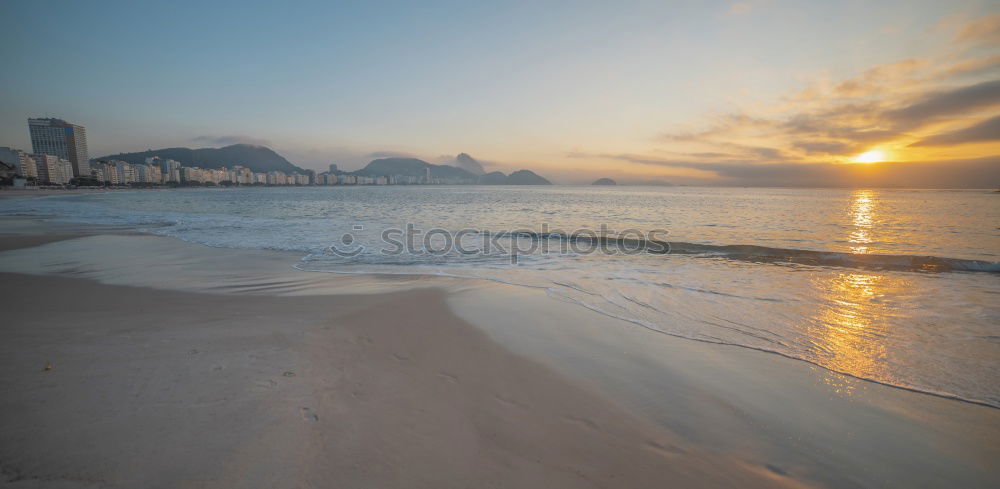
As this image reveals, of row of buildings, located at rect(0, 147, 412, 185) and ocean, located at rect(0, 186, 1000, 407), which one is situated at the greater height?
row of buildings, located at rect(0, 147, 412, 185)

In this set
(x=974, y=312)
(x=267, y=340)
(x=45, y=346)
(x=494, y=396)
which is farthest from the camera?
(x=974, y=312)

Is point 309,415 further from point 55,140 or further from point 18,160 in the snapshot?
point 55,140

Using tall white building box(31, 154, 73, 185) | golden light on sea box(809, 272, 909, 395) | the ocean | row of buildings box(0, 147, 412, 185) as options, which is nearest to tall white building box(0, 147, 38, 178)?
row of buildings box(0, 147, 412, 185)

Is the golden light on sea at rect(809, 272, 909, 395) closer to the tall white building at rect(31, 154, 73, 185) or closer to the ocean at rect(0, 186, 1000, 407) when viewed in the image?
the ocean at rect(0, 186, 1000, 407)

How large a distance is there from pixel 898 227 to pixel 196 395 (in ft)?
113

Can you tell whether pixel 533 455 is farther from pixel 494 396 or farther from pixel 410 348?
pixel 410 348

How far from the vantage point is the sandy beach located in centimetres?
272

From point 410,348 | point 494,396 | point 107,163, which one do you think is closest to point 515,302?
point 410,348

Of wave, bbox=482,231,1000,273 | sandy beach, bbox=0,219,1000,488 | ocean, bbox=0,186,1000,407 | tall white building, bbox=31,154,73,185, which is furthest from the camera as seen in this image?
tall white building, bbox=31,154,73,185

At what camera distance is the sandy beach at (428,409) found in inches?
107

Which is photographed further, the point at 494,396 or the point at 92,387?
the point at 494,396

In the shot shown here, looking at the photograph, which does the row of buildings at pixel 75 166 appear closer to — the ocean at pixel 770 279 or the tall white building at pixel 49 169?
the tall white building at pixel 49 169

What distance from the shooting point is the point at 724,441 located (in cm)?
335

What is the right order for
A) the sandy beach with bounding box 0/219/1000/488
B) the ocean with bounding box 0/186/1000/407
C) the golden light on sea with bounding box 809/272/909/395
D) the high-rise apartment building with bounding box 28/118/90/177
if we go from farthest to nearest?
the high-rise apartment building with bounding box 28/118/90/177
the ocean with bounding box 0/186/1000/407
the golden light on sea with bounding box 809/272/909/395
the sandy beach with bounding box 0/219/1000/488
